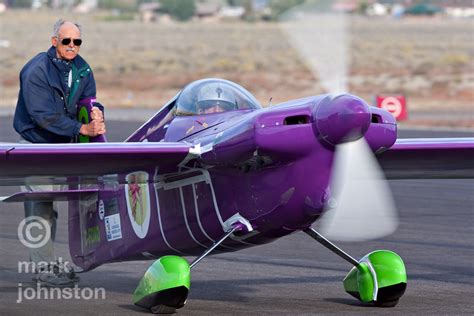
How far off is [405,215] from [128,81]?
160 feet

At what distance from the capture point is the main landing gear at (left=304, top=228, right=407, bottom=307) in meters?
8.95

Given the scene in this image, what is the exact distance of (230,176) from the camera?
8.40 meters

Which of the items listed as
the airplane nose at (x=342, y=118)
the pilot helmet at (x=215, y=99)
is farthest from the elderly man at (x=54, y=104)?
the airplane nose at (x=342, y=118)

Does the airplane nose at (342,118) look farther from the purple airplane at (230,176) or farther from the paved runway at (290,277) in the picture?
the paved runway at (290,277)

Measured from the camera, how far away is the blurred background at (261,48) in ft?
124

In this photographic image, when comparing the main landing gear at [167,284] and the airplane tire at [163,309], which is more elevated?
the main landing gear at [167,284]

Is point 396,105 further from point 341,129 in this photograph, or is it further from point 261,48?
point 261,48

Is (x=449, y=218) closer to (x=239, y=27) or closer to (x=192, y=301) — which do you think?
(x=192, y=301)

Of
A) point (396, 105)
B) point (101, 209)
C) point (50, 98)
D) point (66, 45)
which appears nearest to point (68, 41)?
point (66, 45)

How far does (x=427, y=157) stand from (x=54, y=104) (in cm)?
325

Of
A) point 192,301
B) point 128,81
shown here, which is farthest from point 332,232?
point 128,81

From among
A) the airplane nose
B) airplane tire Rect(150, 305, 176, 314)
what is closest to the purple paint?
the airplane nose

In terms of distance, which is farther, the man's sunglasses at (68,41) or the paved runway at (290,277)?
the man's sunglasses at (68,41)

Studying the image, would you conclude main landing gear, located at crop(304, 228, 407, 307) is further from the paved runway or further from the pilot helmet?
the pilot helmet
